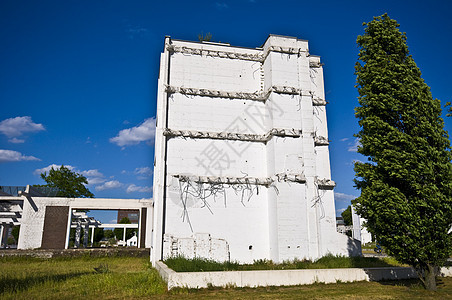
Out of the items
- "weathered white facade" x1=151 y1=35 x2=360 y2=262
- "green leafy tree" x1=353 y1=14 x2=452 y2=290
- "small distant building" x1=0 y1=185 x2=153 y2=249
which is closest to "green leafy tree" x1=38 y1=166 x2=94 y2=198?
"small distant building" x1=0 y1=185 x2=153 y2=249

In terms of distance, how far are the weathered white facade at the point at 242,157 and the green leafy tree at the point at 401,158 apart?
6.17 metres

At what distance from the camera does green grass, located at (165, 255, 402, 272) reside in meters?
13.4

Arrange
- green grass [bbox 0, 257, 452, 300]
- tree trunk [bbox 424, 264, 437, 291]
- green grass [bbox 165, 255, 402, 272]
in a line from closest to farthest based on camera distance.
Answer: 1. green grass [bbox 0, 257, 452, 300]
2. tree trunk [bbox 424, 264, 437, 291]
3. green grass [bbox 165, 255, 402, 272]

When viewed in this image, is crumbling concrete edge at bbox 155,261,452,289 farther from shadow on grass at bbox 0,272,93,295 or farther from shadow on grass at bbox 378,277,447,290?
shadow on grass at bbox 0,272,93,295

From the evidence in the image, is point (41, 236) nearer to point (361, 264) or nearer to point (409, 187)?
point (361, 264)

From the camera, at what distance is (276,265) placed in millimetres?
16750

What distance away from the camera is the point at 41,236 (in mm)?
28797

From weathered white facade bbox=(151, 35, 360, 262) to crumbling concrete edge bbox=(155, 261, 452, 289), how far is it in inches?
175

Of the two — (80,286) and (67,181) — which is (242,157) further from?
(67,181)

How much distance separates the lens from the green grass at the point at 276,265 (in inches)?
526

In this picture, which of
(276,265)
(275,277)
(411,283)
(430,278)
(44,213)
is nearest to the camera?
(430,278)

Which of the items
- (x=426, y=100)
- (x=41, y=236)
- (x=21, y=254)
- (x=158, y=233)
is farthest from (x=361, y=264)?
(x=41, y=236)

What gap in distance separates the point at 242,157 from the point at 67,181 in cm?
3916

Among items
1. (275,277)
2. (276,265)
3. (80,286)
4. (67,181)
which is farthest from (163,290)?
(67,181)
